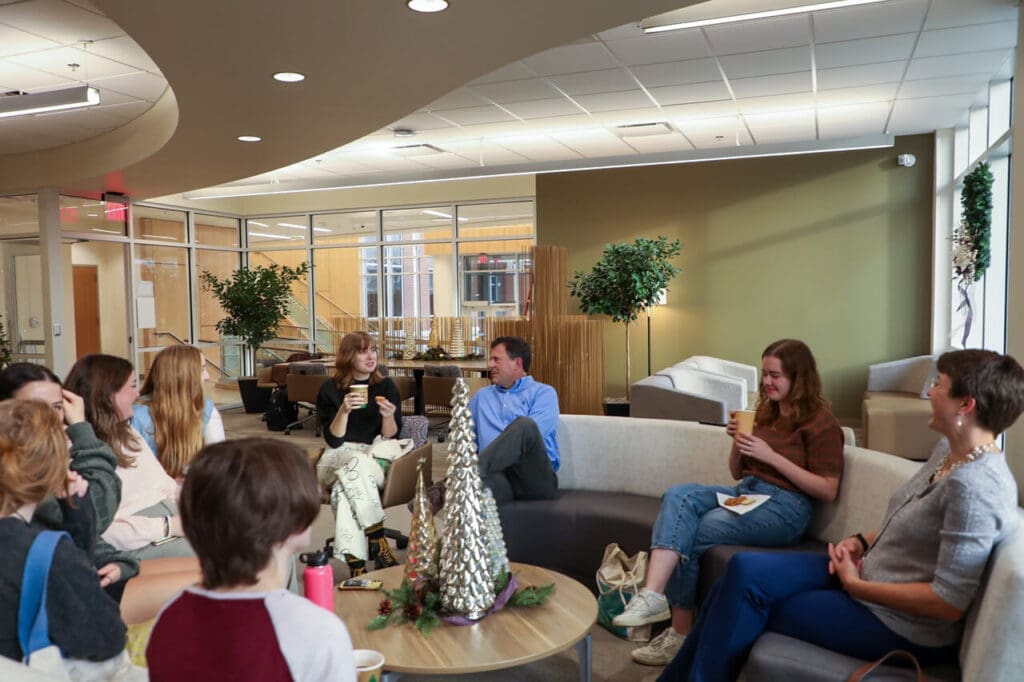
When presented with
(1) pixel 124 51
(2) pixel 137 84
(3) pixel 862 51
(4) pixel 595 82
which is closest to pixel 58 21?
(1) pixel 124 51

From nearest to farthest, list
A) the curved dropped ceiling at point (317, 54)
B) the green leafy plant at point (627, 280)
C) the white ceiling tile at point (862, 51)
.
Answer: the curved dropped ceiling at point (317, 54)
the white ceiling tile at point (862, 51)
the green leafy plant at point (627, 280)

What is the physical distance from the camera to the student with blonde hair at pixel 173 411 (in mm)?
3387

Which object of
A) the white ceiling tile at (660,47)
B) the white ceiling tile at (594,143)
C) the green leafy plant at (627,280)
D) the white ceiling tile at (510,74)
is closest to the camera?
the white ceiling tile at (660,47)

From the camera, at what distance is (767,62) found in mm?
5973

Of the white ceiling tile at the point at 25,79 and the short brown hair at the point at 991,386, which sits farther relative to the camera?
the white ceiling tile at the point at 25,79

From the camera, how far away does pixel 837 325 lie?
9117 millimetres

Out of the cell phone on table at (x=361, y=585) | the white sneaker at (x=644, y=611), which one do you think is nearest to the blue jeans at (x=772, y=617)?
the white sneaker at (x=644, y=611)

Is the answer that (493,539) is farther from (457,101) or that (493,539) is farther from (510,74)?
(457,101)

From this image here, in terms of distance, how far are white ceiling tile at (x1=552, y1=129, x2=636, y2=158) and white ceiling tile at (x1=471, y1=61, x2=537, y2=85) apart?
2324 mm

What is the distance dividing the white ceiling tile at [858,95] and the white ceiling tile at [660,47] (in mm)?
1770

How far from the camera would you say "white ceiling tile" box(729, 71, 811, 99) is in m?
6.38

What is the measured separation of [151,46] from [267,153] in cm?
314

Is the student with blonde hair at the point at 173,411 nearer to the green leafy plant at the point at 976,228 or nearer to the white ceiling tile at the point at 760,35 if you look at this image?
the white ceiling tile at the point at 760,35

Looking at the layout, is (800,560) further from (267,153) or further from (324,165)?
(324,165)
